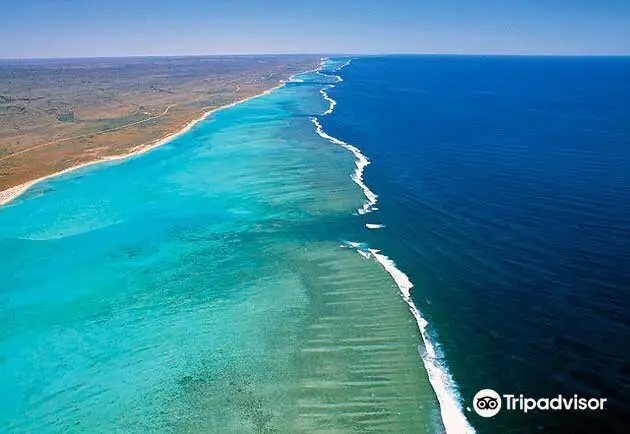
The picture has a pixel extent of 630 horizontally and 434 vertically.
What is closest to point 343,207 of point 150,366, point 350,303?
point 350,303

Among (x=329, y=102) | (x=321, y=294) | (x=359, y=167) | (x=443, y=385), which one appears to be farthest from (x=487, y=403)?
(x=329, y=102)

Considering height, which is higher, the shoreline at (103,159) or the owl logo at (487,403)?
the shoreline at (103,159)

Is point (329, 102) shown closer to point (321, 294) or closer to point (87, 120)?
point (87, 120)

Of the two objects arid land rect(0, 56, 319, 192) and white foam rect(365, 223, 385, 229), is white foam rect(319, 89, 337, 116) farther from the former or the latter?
white foam rect(365, 223, 385, 229)

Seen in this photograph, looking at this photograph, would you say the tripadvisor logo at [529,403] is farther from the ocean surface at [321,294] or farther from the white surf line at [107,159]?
the white surf line at [107,159]

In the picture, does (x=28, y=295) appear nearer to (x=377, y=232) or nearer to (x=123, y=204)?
(x=123, y=204)

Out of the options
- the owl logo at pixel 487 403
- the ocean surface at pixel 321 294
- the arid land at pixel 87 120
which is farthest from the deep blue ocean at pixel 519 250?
the arid land at pixel 87 120

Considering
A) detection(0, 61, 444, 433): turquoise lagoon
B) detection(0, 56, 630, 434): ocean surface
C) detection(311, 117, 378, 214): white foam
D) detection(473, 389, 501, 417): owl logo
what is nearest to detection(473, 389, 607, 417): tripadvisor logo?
detection(473, 389, 501, 417): owl logo
